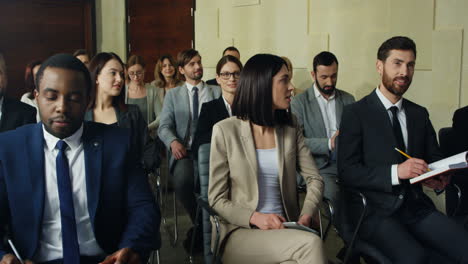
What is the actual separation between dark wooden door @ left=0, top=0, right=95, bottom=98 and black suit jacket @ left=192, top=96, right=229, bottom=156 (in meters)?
5.66

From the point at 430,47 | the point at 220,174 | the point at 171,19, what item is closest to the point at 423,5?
the point at 430,47

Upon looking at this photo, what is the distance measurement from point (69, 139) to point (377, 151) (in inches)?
66.0

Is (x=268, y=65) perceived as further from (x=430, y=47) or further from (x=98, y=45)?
(x=98, y=45)

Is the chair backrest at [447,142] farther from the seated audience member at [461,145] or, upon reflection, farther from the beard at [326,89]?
the beard at [326,89]

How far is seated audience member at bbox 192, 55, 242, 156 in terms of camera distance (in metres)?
3.87

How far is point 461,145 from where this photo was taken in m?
3.19

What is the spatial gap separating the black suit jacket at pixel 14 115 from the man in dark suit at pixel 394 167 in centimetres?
194

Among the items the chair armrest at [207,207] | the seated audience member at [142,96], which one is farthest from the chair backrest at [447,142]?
the seated audience member at [142,96]

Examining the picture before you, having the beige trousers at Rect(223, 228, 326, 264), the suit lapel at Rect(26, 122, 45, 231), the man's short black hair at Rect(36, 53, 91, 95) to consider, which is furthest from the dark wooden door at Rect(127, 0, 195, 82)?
the suit lapel at Rect(26, 122, 45, 231)

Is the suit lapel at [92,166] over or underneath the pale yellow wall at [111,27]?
underneath

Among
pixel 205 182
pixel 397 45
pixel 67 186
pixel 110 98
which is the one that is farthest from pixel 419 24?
pixel 67 186

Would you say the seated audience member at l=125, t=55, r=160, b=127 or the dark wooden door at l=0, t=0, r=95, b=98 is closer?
the seated audience member at l=125, t=55, r=160, b=127

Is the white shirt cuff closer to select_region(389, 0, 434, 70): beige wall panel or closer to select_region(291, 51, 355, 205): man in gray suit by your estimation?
select_region(291, 51, 355, 205): man in gray suit

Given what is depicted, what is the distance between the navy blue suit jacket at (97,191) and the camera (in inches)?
72.9
